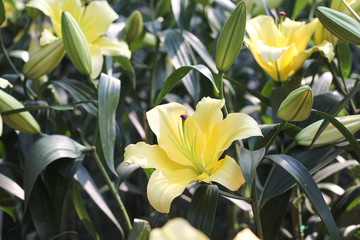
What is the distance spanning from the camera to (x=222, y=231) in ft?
4.77

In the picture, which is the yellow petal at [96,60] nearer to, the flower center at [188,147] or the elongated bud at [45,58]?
the elongated bud at [45,58]

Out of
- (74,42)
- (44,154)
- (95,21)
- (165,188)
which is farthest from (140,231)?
(95,21)

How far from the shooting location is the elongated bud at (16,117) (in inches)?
24.1

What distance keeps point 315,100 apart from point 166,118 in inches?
10.2

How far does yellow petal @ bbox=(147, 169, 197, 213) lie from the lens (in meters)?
0.46

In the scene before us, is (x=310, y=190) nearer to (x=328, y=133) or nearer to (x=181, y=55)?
(x=328, y=133)

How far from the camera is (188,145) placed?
21.4 inches

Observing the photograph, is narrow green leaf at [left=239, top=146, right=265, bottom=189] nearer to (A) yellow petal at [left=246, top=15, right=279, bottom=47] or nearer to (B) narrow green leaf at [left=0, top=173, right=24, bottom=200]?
(A) yellow petal at [left=246, top=15, right=279, bottom=47]

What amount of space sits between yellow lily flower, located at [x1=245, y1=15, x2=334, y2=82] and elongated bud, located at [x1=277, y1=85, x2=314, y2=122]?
11cm

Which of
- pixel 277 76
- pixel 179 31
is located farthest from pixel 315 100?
pixel 179 31

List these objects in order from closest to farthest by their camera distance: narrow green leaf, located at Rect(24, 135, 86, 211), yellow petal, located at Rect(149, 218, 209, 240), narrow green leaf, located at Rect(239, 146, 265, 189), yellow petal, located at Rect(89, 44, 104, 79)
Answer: yellow petal, located at Rect(149, 218, 209, 240) < narrow green leaf, located at Rect(239, 146, 265, 189) < narrow green leaf, located at Rect(24, 135, 86, 211) < yellow petal, located at Rect(89, 44, 104, 79)

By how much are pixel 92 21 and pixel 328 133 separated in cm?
44

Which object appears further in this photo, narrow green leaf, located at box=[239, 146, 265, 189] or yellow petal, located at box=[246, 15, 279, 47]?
yellow petal, located at box=[246, 15, 279, 47]

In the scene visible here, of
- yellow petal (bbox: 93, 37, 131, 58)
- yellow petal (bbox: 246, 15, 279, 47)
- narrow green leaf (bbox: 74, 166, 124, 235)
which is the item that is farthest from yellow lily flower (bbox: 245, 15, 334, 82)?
narrow green leaf (bbox: 74, 166, 124, 235)
